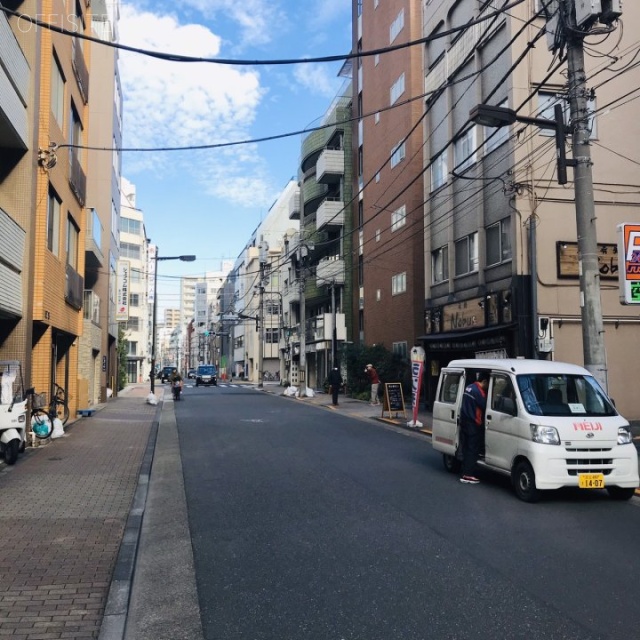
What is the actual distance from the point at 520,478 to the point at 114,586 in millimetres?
5527

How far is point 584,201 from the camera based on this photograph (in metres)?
10.9

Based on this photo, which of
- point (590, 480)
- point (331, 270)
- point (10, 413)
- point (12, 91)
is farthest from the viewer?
point (331, 270)

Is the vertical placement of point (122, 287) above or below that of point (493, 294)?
above

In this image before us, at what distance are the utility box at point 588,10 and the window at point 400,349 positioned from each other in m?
19.3

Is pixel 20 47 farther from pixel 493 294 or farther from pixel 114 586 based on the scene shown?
pixel 493 294

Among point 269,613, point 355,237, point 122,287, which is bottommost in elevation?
point 269,613

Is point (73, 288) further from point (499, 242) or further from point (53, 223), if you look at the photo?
point (499, 242)

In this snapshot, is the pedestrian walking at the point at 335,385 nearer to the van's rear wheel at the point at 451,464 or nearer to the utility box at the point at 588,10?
the van's rear wheel at the point at 451,464

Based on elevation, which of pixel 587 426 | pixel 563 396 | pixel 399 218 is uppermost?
pixel 399 218

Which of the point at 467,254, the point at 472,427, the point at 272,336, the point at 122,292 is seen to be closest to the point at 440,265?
the point at 467,254

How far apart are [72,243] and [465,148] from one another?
13870 millimetres

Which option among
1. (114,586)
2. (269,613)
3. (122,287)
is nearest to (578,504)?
(269,613)

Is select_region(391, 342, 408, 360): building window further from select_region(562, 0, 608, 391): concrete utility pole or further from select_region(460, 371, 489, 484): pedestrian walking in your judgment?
select_region(460, 371, 489, 484): pedestrian walking

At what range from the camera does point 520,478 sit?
339 inches
